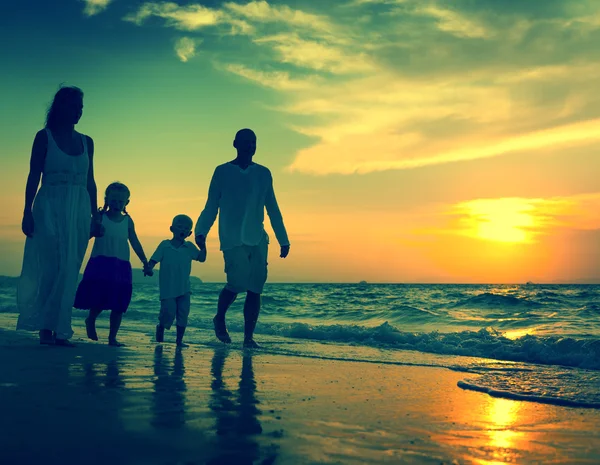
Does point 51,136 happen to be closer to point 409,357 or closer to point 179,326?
point 179,326

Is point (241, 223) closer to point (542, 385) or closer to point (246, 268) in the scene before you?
point (246, 268)

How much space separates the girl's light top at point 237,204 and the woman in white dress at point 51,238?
1905mm

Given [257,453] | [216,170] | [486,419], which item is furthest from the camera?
[216,170]

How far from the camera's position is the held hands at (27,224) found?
545 cm

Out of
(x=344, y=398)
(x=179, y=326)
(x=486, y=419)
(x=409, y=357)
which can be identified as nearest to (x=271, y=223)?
(x=179, y=326)

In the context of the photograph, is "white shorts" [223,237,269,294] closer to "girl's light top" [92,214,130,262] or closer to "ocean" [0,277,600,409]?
"ocean" [0,277,600,409]

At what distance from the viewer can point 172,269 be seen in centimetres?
777

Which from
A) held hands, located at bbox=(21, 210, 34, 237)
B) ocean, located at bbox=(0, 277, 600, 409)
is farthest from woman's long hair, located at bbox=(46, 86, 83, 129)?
ocean, located at bbox=(0, 277, 600, 409)

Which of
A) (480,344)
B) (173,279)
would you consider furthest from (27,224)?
(480,344)

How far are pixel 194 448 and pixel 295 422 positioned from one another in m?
0.69

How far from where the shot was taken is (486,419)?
3150 mm

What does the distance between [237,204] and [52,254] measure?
7.51 feet

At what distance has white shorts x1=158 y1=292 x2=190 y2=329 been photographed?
7.71 m

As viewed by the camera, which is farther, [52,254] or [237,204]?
[237,204]
